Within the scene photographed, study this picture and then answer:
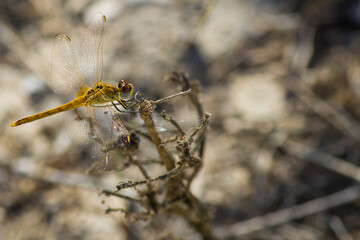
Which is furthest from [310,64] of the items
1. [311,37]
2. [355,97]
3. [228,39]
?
[228,39]

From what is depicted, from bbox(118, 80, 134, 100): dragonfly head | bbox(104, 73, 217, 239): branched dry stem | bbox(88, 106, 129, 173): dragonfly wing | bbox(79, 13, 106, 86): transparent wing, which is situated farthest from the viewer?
bbox(79, 13, 106, 86): transparent wing

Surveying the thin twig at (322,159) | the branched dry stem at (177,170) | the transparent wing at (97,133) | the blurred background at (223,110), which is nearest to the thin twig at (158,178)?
the branched dry stem at (177,170)

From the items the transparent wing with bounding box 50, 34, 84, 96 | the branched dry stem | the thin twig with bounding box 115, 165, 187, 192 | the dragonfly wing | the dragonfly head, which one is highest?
the transparent wing with bounding box 50, 34, 84, 96

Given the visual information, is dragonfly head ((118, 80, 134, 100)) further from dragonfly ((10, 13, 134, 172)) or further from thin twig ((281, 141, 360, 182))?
thin twig ((281, 141, 360, 182))

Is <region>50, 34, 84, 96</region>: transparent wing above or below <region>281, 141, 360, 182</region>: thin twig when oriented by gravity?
above

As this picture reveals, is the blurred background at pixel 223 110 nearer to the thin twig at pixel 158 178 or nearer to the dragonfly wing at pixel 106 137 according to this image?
the dragonfly wing at pixel 106 137

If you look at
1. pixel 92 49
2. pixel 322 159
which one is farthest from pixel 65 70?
pixel 322 159

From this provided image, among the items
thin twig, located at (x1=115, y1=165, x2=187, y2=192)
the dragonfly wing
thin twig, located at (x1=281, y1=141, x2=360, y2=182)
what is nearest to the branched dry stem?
thin twig, located at (x1=115, y1=165, x2=187, y2=192)
